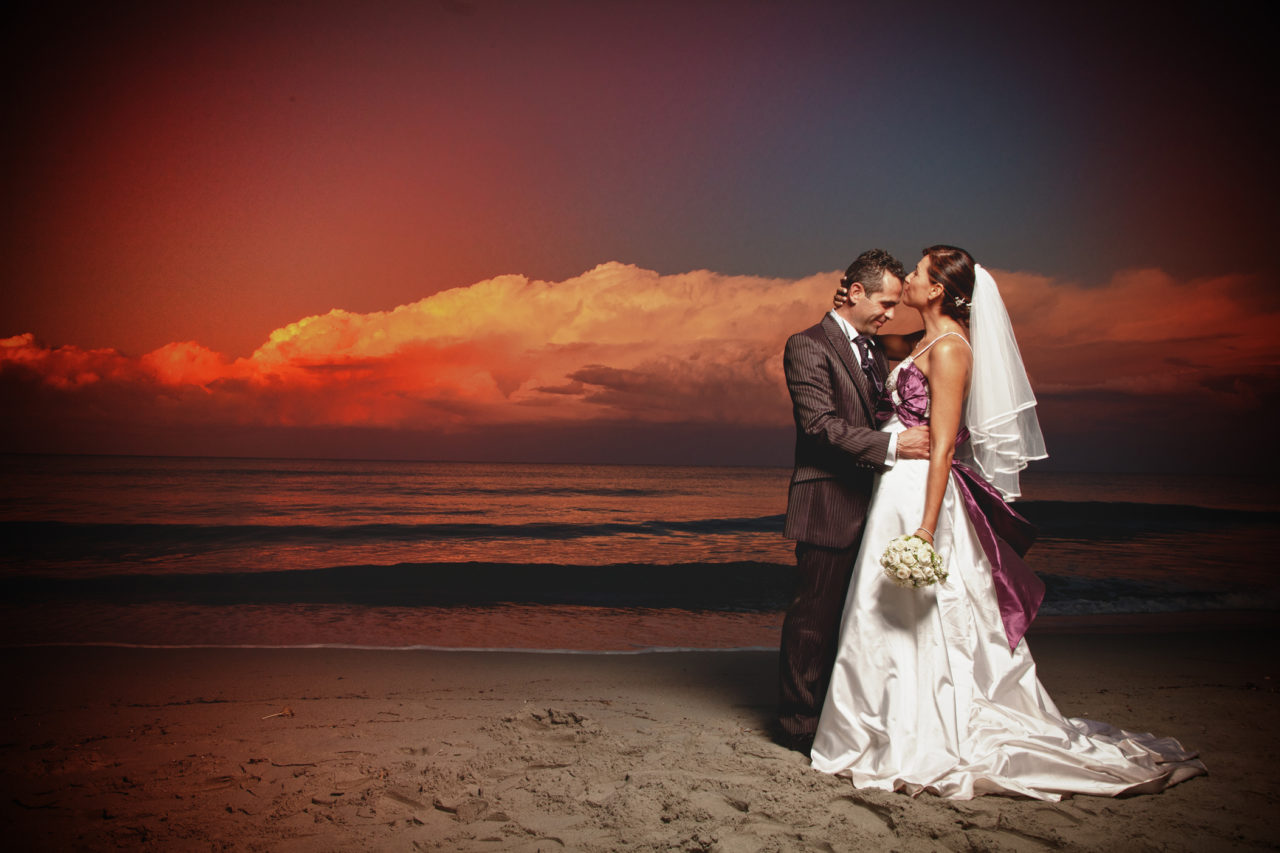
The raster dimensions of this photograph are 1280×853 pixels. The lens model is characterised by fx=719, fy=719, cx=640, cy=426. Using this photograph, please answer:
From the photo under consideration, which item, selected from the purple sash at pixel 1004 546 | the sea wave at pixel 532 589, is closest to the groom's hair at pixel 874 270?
the purple sash at pixel 1004 546

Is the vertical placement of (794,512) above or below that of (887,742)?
above

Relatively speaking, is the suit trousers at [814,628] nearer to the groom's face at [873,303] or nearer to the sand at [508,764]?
the sand at [508,764]

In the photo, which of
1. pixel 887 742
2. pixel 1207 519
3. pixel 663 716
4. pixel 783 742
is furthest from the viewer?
pixel 1207 519

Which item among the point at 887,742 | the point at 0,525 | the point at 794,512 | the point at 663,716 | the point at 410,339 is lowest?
the point at 0,525

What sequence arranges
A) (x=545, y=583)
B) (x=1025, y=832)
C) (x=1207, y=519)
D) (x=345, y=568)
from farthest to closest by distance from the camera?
(x=1207, y=519) → (x=345, y=568) → (x=545, y=583) → (x=1025, y=832)

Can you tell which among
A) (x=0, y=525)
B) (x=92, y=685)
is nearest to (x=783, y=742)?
(x=92, y=685)

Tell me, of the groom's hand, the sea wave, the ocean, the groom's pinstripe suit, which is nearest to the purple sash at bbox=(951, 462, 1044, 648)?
the groom's hand

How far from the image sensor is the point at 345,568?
9906 mm

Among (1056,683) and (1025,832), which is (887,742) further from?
(1056,683)

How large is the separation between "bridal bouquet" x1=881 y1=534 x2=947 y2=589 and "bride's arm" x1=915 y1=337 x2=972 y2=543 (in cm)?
15

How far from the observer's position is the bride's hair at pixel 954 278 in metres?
2.99

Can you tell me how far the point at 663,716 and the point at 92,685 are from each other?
3.45 meters

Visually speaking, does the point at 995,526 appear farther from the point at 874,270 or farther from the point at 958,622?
the point at 874,270

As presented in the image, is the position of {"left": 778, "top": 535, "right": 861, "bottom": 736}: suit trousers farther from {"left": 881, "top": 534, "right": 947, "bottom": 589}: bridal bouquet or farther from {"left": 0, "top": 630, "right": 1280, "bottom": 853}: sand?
{"left": 881, "top": 534, "right": 947, "bottom": 589}: bridal bouquet
